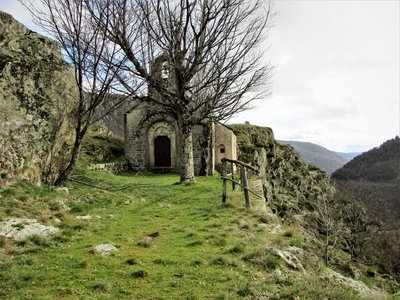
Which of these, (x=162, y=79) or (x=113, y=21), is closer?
(x=113, y=21)

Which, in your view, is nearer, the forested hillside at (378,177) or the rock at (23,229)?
the rock at (23,229)

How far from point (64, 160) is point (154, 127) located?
1504 centimetres

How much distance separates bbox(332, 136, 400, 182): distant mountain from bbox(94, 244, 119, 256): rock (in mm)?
100556

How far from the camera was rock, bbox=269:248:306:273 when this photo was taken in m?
6.18

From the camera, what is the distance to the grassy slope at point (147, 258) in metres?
4.84

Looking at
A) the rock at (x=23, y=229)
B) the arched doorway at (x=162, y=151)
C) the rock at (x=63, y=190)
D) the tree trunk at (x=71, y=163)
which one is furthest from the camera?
the arched doorway at (x=162, y=151)

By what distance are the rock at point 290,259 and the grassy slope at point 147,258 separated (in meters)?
0.17

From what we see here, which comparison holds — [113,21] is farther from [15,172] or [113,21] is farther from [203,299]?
[203,299]

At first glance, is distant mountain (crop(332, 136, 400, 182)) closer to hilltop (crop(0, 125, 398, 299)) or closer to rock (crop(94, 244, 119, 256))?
hilltop (crop(0, 125, 398, 299))

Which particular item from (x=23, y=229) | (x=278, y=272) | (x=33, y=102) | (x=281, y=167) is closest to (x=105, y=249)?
(x=23, y=229)

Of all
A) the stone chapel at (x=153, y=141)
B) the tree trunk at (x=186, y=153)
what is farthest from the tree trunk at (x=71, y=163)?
the stone chapel at (x=153, y=141)

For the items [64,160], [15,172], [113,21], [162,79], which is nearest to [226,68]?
[162,79]

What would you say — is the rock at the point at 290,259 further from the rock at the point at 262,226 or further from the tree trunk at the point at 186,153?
the tree trunk at the point at 186,153

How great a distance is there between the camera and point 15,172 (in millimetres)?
8625
